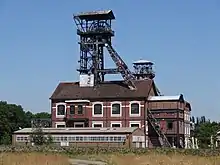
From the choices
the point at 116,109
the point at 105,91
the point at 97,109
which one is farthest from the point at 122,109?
the point at 105,91

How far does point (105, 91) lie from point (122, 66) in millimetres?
5188

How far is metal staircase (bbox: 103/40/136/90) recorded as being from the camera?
78.2 metres

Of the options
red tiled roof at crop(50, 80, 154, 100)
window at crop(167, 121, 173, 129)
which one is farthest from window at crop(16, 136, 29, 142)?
window at crop(167, 121, 173, 129)

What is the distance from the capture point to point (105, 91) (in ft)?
259

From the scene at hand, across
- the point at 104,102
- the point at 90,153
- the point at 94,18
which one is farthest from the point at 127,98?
the point at 90,153

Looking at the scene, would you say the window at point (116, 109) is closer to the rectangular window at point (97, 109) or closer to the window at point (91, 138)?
the rectangular window at point (97, 109)

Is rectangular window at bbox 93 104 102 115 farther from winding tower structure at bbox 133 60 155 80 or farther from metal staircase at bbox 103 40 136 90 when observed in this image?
winding tower structure at bbox 133 60 155 80

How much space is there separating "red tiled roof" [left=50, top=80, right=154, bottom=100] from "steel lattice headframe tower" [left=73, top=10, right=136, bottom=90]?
1244mm

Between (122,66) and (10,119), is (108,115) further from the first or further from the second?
(10,119)

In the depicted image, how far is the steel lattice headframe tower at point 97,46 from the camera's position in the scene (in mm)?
78750

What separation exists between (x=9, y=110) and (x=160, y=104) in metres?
54.9

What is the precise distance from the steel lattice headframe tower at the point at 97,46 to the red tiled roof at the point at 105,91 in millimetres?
1244

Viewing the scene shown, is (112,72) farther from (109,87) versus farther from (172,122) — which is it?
(172,122)

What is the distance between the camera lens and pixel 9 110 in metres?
119
